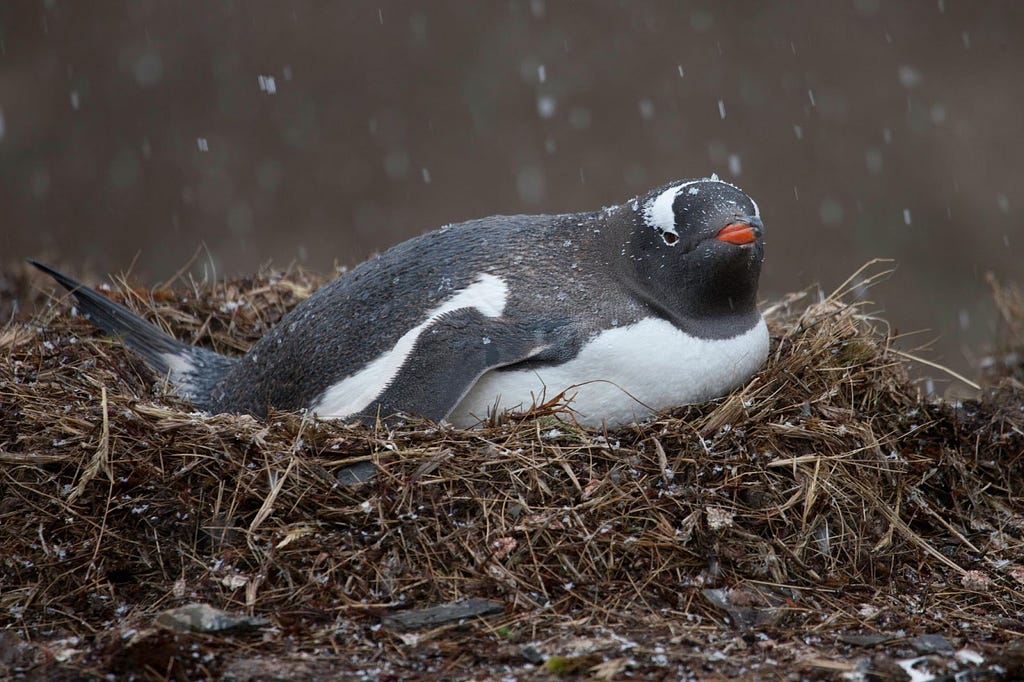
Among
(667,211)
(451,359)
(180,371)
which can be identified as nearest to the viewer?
(451,359)

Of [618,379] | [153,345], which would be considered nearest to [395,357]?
[618,379]

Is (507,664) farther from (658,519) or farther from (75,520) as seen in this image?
(75,520)

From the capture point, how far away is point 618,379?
11.3 feet

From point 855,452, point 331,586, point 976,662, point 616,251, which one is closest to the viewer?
point 976,662

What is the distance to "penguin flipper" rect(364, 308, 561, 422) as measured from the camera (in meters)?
3.35

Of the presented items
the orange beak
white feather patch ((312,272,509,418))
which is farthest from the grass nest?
the orange beak

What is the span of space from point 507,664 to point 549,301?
4.46ft

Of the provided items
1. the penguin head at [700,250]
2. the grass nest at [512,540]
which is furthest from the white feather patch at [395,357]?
the penguin head at [700,250]

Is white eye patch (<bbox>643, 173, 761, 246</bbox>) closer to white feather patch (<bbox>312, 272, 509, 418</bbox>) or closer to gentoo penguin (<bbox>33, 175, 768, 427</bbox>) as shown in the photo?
gentoo penguin (<bbox>33, 175, 768, 427</bbox>)

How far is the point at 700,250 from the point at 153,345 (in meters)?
2.17

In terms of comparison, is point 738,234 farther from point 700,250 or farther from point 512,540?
point 512,540

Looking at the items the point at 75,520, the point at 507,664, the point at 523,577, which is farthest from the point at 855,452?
the point at 75,520

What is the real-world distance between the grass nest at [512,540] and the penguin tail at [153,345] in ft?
1.94

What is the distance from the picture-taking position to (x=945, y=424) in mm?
3836
